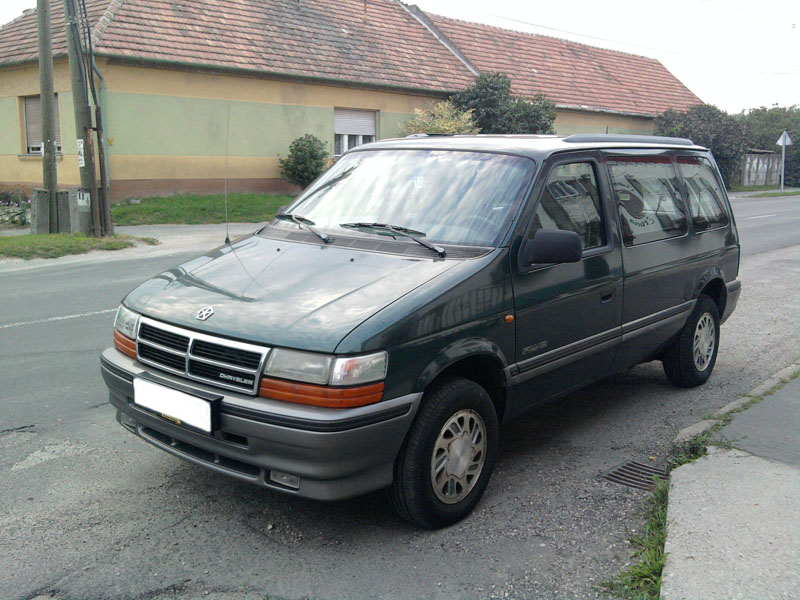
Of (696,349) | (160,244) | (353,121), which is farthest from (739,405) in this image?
(353,121)

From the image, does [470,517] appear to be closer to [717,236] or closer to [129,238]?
[717,236]

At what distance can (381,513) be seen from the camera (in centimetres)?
384

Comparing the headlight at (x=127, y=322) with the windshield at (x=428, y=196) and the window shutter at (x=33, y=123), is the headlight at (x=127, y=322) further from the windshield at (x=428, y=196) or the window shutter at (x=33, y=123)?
the window shutter at (x=33, y=123)

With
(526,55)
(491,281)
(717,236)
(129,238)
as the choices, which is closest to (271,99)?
(129,238)

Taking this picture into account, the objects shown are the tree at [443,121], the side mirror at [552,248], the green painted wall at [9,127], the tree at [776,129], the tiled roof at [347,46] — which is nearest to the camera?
the side mirror at [552,248]

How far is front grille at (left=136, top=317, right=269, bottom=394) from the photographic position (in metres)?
3.30

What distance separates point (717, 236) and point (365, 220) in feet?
10.1

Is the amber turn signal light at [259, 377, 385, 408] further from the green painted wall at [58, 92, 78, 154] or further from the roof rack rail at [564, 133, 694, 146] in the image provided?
the green painted wall at [58, 92, 78, 154]

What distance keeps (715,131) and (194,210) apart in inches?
945

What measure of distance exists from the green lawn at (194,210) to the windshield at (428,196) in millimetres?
14824

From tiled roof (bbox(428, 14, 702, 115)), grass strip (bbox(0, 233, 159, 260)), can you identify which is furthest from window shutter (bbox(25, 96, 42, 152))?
tiled roof (bbox(428, 14, 702, 115))

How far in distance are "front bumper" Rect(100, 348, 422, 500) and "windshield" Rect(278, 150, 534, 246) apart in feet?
3.82

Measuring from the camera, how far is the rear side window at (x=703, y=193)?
5.76m

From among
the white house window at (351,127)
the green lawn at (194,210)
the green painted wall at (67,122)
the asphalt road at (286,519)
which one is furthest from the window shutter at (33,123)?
the asphalt road at (286,519)
